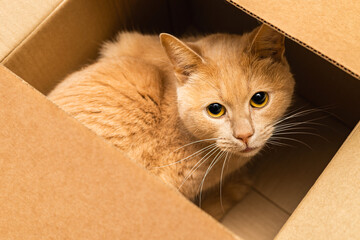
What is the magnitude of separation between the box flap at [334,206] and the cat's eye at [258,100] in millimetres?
337

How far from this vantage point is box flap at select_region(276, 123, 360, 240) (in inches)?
31.2

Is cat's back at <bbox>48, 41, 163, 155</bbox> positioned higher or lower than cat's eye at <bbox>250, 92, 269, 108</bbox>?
lower

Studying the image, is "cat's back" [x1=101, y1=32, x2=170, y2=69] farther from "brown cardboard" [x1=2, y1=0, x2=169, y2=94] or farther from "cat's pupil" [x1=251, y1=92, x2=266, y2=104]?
"cat's pupil" [x1=251, y1=92, x2=266, y2=104]

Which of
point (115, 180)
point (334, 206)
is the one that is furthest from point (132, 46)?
point (334, 206)

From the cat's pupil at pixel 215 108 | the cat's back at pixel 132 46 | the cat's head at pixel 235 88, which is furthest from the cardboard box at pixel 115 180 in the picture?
the cat's back at pixel 132 46

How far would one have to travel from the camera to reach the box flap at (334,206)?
792mm

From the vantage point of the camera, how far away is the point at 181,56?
43.4 inches

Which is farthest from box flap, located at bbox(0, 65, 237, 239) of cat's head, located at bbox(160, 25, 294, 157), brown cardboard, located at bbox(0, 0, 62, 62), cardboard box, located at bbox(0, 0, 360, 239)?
cat's head, located at bbox(160, 25, 294, 157)

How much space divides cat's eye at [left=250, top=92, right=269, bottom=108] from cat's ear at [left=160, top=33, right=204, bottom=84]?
22 cm

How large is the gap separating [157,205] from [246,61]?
0.61 m

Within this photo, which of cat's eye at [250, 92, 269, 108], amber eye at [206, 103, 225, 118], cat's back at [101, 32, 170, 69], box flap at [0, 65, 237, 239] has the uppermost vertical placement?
cat's eye at [250, 92, 269, 108]

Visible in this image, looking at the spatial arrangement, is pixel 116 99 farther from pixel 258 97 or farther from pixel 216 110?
pixel 258 97

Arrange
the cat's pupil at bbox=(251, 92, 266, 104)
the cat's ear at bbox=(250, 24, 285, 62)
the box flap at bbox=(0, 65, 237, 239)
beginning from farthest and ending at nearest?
1. the cat's pupil at bbox=(251, 92, 266, 104)
2. the cat's ear at bbox=(250, 24, 285, 62)
3. the box flap at bbox=(0, 65, 237, 239)

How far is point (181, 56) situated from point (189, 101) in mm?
170
